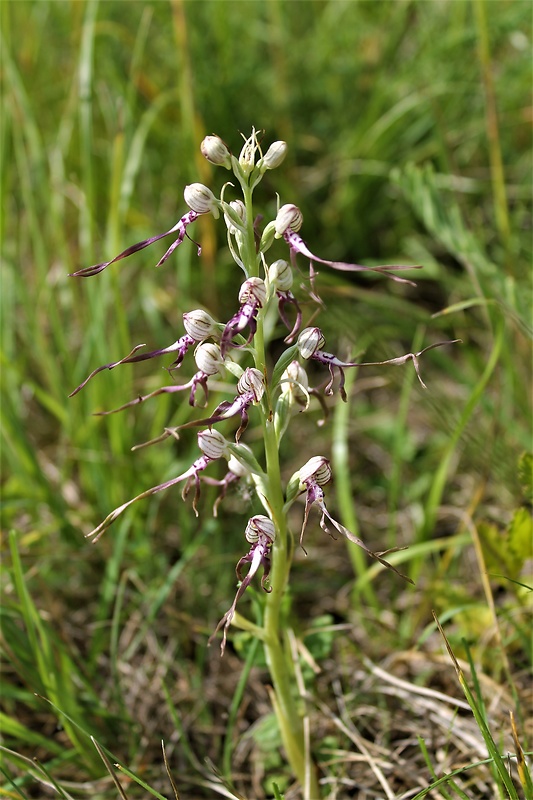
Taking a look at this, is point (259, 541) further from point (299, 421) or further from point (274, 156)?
point (299, 421)

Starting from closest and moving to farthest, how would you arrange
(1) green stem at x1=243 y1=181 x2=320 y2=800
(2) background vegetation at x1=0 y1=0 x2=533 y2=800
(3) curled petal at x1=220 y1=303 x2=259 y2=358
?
(3) curled petal at x1=220 y1=303 x2=259 y2=358
(1) green stem at x1=243 y1=181 x2=320 y2=800
(2) background vegetation at x1=0 y1=0 x2=533 y2=800

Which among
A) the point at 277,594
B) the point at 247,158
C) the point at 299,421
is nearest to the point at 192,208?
the point at 247,158

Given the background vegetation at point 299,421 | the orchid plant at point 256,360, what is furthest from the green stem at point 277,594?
the background vegetation at point 299,421

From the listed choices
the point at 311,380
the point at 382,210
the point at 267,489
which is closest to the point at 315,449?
the point at 311,380

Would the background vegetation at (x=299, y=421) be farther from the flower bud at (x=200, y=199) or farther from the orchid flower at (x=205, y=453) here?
the flower bud at (x=200, y=199)

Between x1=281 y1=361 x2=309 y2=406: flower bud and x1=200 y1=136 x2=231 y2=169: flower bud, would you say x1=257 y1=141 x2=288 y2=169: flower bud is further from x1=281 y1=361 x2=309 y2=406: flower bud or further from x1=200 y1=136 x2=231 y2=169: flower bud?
x1=281 y1=361 x2=309 y2=406: flower bud

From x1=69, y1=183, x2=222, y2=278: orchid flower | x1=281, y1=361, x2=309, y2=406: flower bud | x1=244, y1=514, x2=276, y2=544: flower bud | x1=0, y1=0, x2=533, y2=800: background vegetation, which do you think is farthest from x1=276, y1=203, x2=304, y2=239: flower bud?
x1=0, y1=0, x2=533, y2=800: background vegetation

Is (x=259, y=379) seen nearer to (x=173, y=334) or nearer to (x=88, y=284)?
(x=88, y=284)
